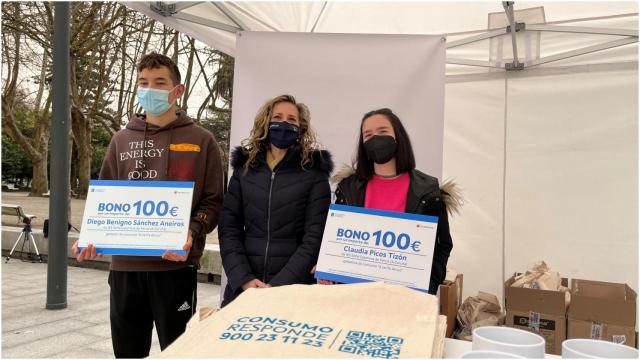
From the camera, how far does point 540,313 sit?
3.25m

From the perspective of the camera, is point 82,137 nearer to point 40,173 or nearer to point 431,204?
point 40,173

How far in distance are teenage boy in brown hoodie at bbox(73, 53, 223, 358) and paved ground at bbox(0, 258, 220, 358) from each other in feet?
5.94

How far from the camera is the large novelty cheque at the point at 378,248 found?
1.55 m

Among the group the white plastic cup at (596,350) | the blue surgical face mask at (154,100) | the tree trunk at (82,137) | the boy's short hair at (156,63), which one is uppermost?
the tree trunk at (82,137)

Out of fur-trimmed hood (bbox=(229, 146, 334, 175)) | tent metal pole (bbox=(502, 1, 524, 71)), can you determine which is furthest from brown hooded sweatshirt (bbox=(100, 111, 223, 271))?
tent metal pole (bbox=(502, 1, 524, 71))

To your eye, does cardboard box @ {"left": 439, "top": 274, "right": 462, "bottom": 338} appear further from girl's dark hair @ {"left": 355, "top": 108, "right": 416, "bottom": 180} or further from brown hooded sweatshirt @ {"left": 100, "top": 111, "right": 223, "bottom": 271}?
brown hooded sweatshirt @ {"left": 100, "top": 111, "right": 223, "bottom": 271}

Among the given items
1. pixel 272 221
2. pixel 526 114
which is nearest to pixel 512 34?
pixel 526 114

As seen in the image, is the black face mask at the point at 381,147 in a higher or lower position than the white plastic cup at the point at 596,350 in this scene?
higher

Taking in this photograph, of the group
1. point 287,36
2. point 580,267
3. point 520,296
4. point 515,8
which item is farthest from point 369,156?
point 580,267

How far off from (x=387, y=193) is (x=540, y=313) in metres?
1.96

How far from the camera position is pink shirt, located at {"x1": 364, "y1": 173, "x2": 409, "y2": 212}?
1.94m

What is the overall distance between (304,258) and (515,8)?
2.61 metres

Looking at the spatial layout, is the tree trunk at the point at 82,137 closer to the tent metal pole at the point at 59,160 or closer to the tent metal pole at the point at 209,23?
the tent metal pole at the point at 59,160

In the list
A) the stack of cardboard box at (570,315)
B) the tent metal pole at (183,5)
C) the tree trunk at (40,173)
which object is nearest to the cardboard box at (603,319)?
the stack of cardboard box at (570,315)
